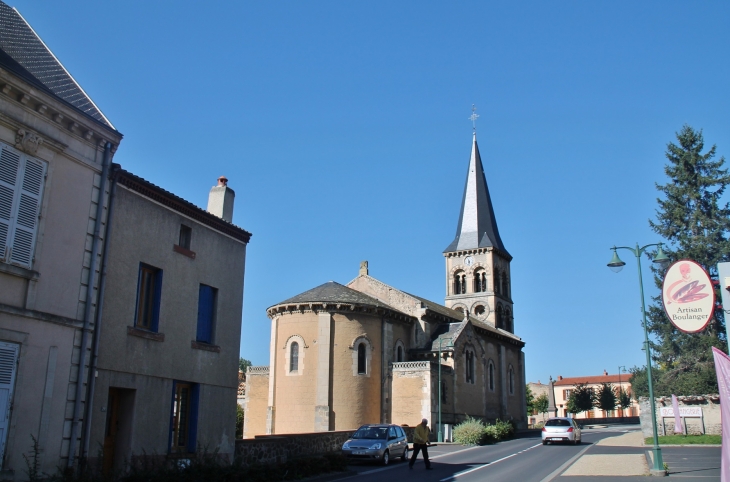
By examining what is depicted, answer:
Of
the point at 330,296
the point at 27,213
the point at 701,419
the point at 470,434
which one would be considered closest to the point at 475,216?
the point at 330,296

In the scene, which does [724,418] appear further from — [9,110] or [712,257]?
[712,257]

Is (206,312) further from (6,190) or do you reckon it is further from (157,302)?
(6,190)

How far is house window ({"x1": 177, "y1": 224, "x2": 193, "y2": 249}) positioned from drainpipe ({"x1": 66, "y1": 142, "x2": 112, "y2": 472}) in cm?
291

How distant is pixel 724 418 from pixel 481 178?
6085cm

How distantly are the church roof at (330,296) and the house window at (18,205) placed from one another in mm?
25680

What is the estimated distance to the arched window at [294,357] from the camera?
37062mm

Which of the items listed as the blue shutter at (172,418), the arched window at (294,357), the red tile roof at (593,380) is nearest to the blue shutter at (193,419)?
the blue shutter at (172,418)

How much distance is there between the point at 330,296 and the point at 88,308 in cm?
2563

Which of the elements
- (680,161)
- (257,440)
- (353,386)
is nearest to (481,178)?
(680,161)

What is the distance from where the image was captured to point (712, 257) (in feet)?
123

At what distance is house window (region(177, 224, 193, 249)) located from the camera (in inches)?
633

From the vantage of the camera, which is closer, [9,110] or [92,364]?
[9,110]

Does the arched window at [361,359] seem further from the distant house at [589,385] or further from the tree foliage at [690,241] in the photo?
the distant house at [589,385]

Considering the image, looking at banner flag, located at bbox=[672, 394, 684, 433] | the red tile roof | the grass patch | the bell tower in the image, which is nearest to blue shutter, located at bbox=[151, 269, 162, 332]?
the grass patch
